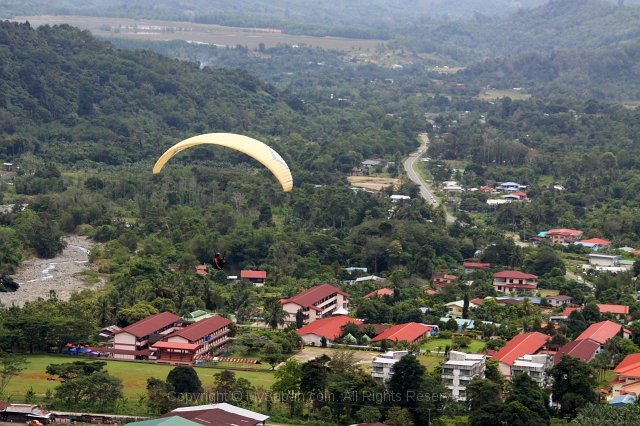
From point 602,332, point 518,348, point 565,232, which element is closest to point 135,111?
point 565,232

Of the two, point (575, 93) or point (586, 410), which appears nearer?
point (586, 410)

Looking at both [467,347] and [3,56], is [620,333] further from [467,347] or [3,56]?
[3,56]

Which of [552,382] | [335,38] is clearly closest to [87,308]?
[552,382]

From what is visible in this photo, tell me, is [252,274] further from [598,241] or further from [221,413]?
[221,413]

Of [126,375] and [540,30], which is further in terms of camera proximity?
[540,30]

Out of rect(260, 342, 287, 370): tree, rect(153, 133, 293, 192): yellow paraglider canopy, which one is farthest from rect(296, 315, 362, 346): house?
rect(153, 133, 293, 192): yellow paraglider canopy

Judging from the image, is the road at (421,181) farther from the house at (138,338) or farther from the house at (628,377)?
the house at (628,377)
